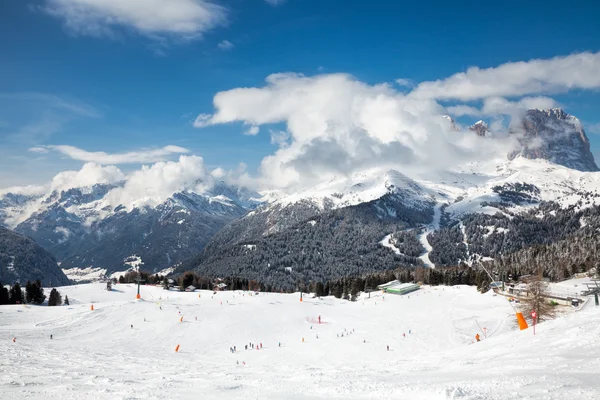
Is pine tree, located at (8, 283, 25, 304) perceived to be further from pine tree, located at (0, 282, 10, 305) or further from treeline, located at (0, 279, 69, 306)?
pine tree, located at (0, 282, 10, 305)

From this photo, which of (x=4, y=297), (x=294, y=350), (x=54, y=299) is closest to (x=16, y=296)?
(x=4, y=297)

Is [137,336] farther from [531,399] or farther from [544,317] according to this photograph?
[544,317]

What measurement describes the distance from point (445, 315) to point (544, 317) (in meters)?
24.8

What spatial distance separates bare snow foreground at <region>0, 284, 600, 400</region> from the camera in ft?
62.8

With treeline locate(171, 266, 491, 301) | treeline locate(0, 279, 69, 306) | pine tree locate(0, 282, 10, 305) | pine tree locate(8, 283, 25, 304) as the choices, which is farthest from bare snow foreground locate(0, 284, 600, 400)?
treeline locate(171, 266, 491, 301)

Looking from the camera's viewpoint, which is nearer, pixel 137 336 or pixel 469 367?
pixel 469 367

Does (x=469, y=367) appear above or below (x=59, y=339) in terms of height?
above

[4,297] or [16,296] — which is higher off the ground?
[4,297]

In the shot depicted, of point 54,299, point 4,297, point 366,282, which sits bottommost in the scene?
point 54,299

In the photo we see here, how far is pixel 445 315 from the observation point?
86250mm

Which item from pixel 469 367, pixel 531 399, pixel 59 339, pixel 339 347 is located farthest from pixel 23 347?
pixel 531 399

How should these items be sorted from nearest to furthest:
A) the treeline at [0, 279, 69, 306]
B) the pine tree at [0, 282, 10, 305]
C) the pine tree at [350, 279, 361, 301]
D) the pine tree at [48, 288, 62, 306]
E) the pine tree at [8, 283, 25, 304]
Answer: the pine tree at [0, 282, 10, 305] → the pine tree at [8, 283, 25, 304] → the treeline at [0, 279, 69, 306] → the pine tree at [48, 288, 62, 306] → the pine tree at [350, 279, 361, 301]

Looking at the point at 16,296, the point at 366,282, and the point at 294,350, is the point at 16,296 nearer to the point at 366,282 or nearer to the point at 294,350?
the point at 294,350

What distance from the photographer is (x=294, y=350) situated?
58.4 metres
